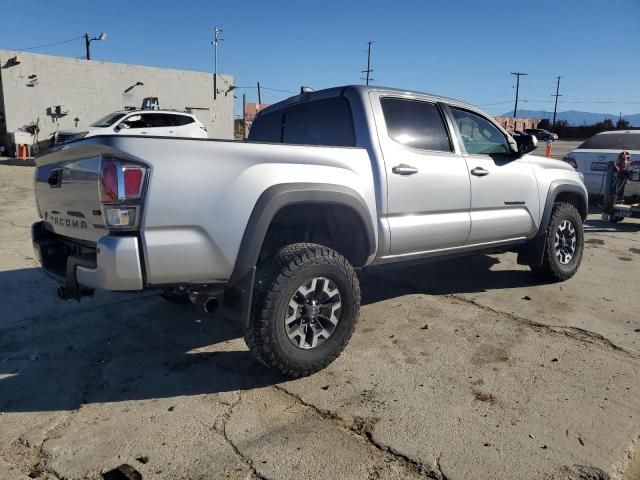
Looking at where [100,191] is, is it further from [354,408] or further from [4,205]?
[4,205]

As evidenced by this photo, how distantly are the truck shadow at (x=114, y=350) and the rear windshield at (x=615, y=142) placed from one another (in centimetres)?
652

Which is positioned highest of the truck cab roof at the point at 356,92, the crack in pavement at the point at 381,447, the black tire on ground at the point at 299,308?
the truck cab roof at the point at 356,92

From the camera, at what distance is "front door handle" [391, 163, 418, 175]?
148 inches

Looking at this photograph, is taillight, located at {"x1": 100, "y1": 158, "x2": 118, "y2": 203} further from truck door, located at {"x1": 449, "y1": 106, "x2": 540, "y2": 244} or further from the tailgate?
truck door, located at {"x1": 449, "y1": 106, "x2": 540, "y2": 244}

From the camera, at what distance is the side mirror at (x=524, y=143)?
4.81m

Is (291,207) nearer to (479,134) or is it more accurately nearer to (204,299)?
(204,299)

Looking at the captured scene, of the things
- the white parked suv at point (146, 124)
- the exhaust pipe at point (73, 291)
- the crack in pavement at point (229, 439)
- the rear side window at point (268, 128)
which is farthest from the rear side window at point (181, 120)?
the crack in pavement at point (229, 439)

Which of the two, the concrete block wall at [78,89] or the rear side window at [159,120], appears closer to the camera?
the rear side window at [159,120]

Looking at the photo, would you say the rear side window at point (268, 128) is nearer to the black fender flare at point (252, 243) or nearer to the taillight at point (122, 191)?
the black fender flare at point (252, 243)

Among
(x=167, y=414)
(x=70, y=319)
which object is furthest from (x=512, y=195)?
(x=70, y=319)

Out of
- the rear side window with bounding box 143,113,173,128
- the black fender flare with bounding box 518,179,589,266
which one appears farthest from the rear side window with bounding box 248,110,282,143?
the rear side window with bounding box 143,113,173,128

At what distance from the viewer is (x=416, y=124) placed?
13.5 ft

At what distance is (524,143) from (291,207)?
8.96ft

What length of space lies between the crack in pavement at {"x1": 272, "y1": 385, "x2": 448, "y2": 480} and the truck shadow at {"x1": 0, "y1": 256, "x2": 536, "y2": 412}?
1.56 ft
